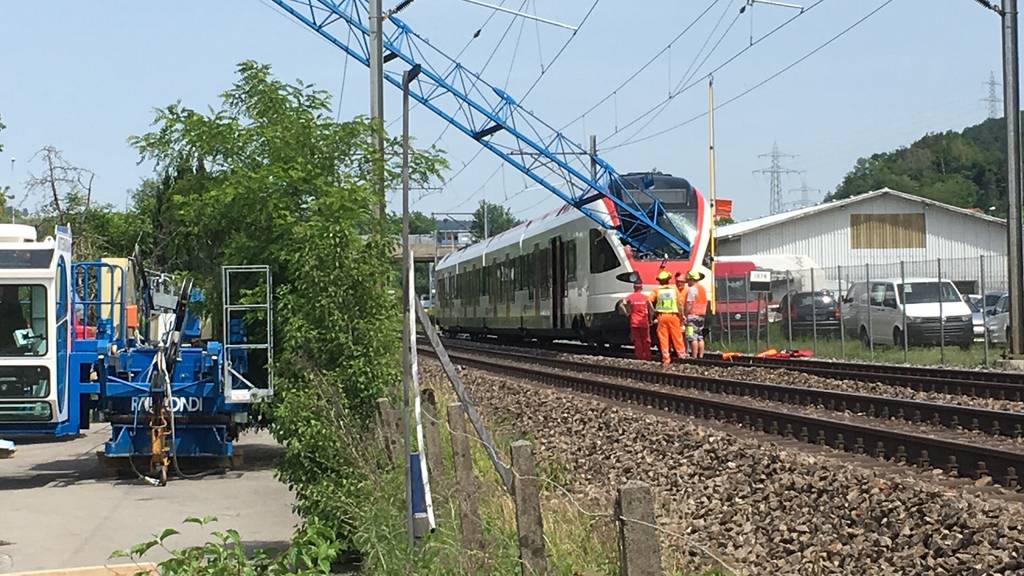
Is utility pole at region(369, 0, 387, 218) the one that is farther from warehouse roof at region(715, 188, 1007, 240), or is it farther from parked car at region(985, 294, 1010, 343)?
warehouse roof at region(715, 188, 1007, 240)

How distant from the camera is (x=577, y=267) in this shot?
29.4 m

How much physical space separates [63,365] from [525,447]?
923 cm

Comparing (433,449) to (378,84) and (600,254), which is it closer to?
(378,84)

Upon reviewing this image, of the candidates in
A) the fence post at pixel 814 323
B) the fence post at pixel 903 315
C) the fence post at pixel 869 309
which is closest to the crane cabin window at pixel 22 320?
the fence post at pixel 903 315

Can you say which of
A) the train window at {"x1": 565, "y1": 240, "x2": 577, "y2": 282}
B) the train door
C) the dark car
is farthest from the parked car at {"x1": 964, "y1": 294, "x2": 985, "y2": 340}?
the train door

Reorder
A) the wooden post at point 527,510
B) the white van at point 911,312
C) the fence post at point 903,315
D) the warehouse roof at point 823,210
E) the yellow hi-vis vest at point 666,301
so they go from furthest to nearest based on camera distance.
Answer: the warehouse roof at point 823,210 < the white van at point 911,312 < the fence post at point 903,315 < the yellow hi-vis vest at point 666,301 < the wooden post at point 527,510

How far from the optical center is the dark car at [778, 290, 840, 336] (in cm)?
3416

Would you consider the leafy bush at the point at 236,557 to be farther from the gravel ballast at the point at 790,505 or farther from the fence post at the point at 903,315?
the fence post at the point at 903,315

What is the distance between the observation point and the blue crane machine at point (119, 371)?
13.7 meters

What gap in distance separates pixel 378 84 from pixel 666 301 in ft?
31.2

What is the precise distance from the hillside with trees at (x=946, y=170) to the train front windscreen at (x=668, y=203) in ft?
254

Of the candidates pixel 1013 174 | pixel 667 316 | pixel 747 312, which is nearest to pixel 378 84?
pixel 667 316

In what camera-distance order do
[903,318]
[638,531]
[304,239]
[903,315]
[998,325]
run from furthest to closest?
1. [998,325]
2. [903,315]
3. [903,318]
4. [304,239]
5. [638,531]

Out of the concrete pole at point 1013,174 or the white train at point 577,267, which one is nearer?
the concrete pole at point 1013,174
